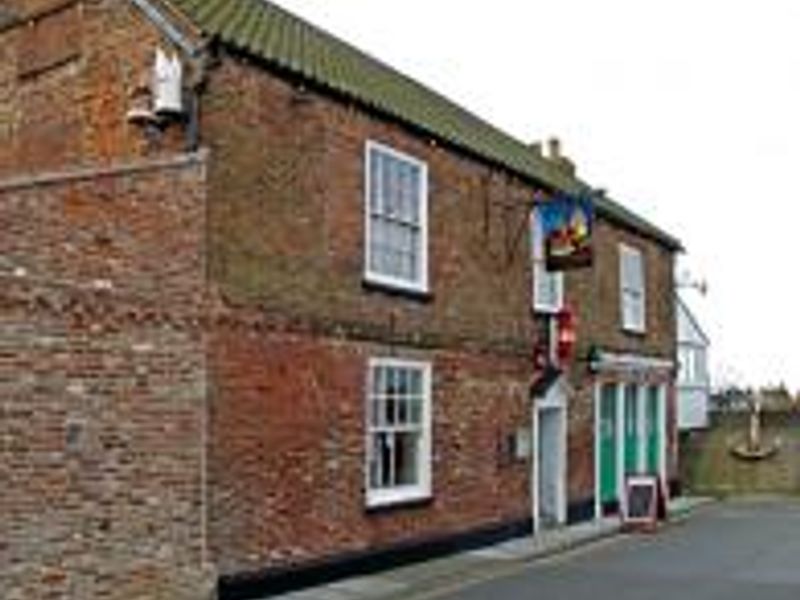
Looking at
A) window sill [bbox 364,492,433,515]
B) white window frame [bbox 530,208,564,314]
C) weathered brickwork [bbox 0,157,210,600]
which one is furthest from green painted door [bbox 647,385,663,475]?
weathered brickwork [bbox 0,157,210,600]

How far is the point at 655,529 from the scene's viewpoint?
27.0 metres

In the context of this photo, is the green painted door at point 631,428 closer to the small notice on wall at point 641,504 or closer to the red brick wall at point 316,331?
the small notice on wall at point 641,504

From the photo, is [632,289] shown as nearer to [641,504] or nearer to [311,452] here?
[641,504]

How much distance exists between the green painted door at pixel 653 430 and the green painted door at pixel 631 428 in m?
0.89

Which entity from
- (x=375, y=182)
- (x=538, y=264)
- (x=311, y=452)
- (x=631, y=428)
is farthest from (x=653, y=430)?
(x=311, y=452)

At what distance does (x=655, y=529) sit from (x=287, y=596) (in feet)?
38.9

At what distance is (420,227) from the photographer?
2081 cm

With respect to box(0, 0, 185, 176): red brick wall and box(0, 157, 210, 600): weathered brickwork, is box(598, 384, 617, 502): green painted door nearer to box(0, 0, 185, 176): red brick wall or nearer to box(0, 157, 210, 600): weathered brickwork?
box(0, 0, 185, 176): red brick wall

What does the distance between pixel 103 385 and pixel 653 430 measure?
20888 millimetres

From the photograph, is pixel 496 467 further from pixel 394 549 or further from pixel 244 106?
pixel 244 106

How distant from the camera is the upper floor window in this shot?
30469 millimetres

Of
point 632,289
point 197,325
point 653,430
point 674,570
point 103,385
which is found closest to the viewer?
point 103,385

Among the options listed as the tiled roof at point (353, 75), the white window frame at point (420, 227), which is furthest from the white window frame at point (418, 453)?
the tiled roof at point (353, 75)

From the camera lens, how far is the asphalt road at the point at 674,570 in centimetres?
1767
